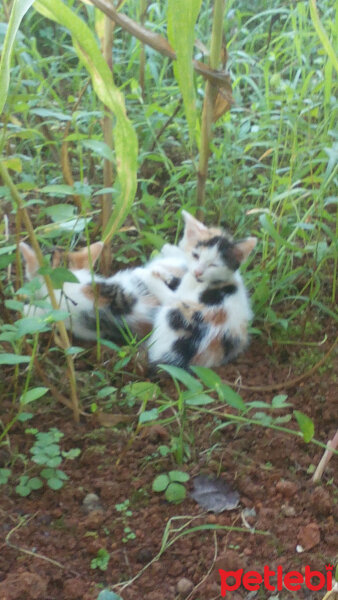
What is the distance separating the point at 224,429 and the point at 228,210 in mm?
1026

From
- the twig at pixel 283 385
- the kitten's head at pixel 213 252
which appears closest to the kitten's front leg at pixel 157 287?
the kitten's head at pixel 213 252

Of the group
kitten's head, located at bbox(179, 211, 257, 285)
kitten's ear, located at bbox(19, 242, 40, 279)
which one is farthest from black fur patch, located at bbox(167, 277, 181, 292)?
Answer: kitten's ear, located at bbox(19, 242, 40, 279)

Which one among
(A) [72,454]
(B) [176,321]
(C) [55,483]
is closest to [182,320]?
(B) [176,321]

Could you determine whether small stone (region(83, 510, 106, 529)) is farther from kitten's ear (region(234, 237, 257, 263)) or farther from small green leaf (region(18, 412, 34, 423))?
kitten's ear (region(234, 237, 257, 263))

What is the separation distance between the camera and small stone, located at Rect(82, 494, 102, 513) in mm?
1453

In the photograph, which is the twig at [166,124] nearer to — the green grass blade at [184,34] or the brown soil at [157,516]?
the green grass blade at [184,34]

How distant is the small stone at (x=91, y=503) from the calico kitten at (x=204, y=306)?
551 millimetres

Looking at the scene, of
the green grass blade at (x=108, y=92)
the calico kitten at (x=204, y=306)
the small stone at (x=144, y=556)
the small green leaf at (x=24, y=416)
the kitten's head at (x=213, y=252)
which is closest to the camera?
the small stone at (x=144, y=556)

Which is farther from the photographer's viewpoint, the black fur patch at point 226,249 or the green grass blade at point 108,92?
the black fur patch at point 226,249

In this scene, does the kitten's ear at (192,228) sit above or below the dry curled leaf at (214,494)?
above

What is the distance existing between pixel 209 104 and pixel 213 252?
0.47 m

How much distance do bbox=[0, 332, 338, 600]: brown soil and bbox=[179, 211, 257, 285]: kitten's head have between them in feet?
1.69

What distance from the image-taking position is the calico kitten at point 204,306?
1991 mm

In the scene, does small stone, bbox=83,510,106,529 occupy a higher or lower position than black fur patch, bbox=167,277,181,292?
lower
